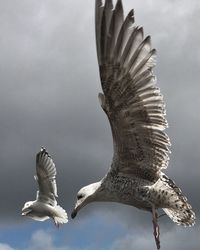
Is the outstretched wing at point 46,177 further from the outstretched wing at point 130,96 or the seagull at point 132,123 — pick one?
the outstretched wing at point 130,96

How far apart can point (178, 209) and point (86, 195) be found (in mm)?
1532

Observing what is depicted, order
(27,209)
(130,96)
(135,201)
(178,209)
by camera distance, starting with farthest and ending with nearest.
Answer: (27,209) → (178,209) → (135,201) → (130,96)

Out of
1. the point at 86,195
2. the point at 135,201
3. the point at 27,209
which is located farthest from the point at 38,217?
the point at 135,201

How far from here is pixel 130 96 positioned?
999 centimetres

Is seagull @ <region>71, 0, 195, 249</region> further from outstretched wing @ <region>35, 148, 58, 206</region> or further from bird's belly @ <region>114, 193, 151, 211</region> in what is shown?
outstretched wing @ <region>35, 148, 58, 206</region>

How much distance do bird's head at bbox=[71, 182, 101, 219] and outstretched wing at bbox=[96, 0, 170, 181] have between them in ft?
1.54

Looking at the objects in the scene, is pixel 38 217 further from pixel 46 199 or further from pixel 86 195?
pixel 86 195

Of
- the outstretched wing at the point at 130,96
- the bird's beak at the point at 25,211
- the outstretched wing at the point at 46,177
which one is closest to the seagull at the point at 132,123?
the outstretched wing at the point at 130,96

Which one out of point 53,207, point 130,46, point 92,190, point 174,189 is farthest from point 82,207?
point 53,207

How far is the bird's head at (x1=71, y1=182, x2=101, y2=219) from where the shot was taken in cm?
1090

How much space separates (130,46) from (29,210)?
38.4ft

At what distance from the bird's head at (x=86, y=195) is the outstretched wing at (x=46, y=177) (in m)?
8.24

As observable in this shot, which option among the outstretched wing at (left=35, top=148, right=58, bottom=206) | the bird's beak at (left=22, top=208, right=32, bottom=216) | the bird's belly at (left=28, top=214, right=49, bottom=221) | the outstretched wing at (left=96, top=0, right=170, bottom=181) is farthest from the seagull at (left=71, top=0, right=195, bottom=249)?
the bird's beak at (left=22, top=208, right=32, bottom=216)

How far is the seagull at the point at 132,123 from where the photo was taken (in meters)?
9.38
